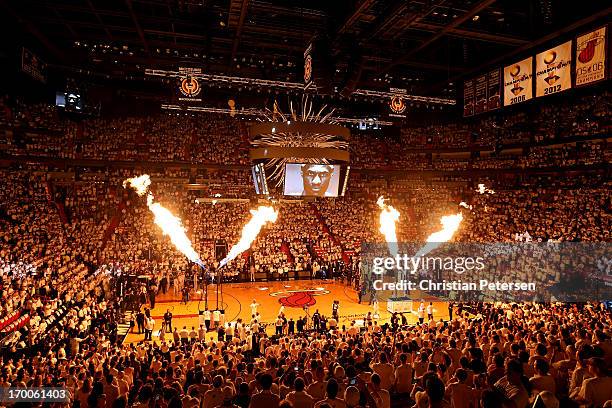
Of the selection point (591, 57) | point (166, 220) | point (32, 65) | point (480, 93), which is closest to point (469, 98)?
point (480, 93)

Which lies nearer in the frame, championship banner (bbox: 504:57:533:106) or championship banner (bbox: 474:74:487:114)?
championship banner (bbox: 504:57:533:106)

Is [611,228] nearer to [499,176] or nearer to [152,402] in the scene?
[499,176]

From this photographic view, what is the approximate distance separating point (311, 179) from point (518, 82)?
11585 mm

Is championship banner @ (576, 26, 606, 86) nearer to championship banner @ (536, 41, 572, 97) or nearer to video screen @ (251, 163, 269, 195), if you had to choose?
championship banner @ (536, 41, 572, 97)

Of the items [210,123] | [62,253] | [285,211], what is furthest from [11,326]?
[210,123]

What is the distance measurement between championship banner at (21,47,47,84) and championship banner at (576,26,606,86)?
2209cm

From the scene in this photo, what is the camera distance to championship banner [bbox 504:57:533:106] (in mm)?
17797

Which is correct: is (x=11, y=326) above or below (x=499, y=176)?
below

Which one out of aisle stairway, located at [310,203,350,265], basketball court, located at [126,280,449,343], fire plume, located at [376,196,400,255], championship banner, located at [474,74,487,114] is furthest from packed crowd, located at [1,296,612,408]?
fire plume, located at [376,196,400,255]

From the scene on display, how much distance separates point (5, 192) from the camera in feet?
74.3

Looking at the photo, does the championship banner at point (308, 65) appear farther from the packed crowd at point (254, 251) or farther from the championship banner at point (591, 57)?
the championship banner at point (591, 57)

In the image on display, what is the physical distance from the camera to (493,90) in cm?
2006

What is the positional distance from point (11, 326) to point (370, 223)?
72.6 ft

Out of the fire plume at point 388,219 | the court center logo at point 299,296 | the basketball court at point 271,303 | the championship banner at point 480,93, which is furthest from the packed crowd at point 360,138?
the court center logo at point 299,296
